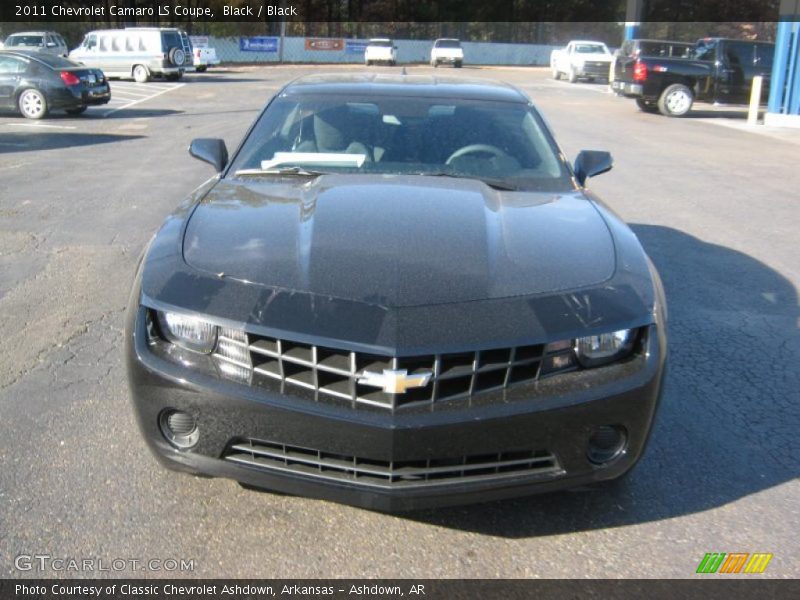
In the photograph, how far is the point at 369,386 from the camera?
2557 millimetres

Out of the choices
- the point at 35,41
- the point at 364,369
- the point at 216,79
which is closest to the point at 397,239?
the point at 364,369

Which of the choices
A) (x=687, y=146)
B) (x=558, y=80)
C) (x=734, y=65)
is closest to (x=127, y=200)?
(x=687, y=146)

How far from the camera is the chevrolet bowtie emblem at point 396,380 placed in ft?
8.25

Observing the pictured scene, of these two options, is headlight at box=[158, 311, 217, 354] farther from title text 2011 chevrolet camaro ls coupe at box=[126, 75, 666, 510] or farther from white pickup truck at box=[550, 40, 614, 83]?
white pickup truck at box=[550, 40, 614, 83]

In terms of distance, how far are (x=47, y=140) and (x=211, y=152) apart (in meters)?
11.6

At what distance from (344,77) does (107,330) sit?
2.18 m

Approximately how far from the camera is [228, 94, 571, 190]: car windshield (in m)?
4.08

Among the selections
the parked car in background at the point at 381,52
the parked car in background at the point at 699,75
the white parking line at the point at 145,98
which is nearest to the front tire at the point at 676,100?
the parked car in background at the point at 699,75

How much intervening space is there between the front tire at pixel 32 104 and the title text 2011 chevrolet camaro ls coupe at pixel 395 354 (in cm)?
1668

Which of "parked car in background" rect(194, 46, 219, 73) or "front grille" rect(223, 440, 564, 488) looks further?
"parked car in background" rect(194, 46, 219, 73)

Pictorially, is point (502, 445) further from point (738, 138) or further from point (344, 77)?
point (738, 138)

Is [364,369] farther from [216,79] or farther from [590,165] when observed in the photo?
[216,79]

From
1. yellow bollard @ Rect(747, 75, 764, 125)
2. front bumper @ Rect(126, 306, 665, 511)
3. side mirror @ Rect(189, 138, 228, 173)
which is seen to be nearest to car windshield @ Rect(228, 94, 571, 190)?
side mirror @ Rect(189, 138, 228, 173)

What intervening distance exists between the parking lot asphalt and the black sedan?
10973 millimetres
